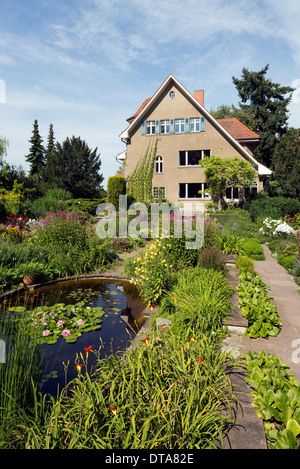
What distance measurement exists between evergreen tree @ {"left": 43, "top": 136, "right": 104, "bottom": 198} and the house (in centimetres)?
277

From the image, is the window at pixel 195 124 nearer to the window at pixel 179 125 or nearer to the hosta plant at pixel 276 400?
the window at pixel 179 125

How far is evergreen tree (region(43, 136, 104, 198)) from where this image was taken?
74.5 ft

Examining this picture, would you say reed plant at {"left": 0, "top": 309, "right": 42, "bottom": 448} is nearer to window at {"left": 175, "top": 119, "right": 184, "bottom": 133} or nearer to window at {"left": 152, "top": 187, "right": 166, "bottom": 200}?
window at {"left": 152, "top": 187, "right": 166, "bottom": 200}

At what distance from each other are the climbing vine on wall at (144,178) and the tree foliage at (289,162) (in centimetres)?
873

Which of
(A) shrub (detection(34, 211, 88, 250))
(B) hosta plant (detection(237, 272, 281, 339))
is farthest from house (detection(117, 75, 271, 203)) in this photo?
(B) hosta plant (detection(237, 272, 281, 339))

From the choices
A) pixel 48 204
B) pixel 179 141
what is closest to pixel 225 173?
pixel 179 141

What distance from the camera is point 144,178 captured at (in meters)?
22.4

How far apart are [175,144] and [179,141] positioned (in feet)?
1.12

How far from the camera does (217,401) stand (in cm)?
246

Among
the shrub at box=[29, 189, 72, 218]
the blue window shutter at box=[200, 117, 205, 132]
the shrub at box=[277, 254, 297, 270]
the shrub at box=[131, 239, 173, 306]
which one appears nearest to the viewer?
the shrub at box=[131, 239, 173, 306]

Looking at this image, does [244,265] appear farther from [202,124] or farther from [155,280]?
[202,124]

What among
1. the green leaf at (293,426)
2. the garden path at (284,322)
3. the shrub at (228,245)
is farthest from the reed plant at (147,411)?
the shrub at (228,245)
